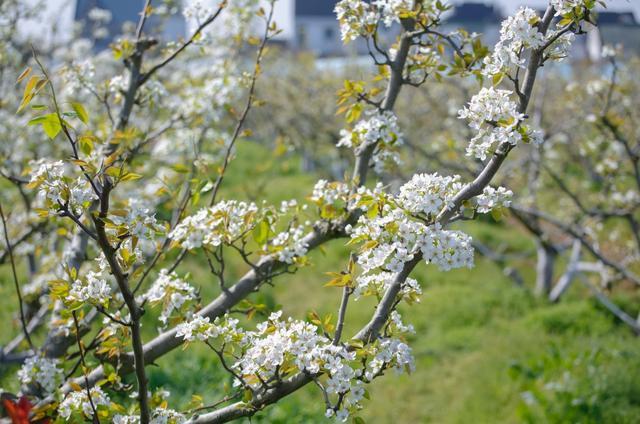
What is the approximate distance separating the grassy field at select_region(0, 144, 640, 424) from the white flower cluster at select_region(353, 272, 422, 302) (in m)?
1.36

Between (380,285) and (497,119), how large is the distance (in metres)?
0.60

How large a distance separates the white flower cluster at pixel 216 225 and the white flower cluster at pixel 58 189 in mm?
529

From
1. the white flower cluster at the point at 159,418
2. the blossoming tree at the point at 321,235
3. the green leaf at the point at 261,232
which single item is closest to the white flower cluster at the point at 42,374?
the blossoming tree at the point at 321,235

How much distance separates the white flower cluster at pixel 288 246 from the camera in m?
2.42

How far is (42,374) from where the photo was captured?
7.61ft

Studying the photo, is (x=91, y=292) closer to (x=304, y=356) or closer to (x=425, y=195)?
(x=304, y=356)

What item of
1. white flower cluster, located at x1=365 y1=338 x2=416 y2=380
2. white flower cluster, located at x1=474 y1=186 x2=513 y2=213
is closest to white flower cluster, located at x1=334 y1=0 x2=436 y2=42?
white flower cluster, located at x1=474 y1=186 x2=513 y2=213

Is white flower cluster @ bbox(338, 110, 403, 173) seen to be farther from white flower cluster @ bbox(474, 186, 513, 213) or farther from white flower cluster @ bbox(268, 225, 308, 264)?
white flower cluster @ bbox(474, 186, 513, 213)

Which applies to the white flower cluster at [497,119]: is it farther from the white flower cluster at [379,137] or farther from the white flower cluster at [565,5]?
the white flower cluster at [379,137]

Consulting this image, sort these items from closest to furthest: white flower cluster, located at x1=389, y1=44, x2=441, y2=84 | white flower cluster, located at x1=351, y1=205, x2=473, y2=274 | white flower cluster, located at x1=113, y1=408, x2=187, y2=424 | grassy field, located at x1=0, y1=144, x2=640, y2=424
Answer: white flower cluster, located at x1=351, y1=205, x2=473, y2=274 < white flower cluster, located at x1=113, y1=408, x2=187, y2=424 < white flower cluster, located at x1=389, y1=44, x2=441, y2=84 < grassy field, located at x1=0, y1=144, x2=640, y2=424

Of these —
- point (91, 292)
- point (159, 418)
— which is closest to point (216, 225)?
Answer: point (91, 292)

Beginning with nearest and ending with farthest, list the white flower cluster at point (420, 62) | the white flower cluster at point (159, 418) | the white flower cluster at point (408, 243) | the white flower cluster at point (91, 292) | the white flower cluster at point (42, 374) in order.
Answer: the white flower cluster at point (408, 243) → the white flower cluster at point (91, 292) → the white flower cluster at point (159, 418) → the white flower cluster at point (42, 374) → the white flower cluster at point (420, 62)

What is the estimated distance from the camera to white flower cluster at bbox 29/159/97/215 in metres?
1.57

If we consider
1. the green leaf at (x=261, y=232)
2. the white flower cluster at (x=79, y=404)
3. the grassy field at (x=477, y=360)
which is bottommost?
the grassy field at (x=477, y=360)
